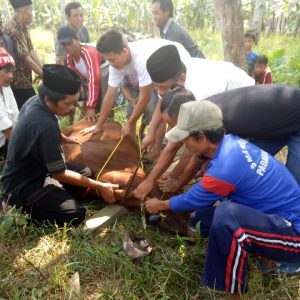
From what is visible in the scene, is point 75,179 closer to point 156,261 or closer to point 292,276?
point 156,261

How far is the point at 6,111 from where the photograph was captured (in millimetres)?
3867

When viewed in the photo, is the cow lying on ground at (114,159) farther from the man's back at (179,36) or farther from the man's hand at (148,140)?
the man's back at (179,36)

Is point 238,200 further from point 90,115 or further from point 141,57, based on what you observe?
point 90,115

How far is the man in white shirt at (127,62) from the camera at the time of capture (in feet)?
11.8

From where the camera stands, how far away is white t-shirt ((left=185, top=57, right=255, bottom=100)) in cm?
313

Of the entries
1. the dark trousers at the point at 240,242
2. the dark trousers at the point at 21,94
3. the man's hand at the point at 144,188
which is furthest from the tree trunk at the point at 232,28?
the dark trousers at the point at 240,242

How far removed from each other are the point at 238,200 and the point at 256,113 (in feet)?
2.50

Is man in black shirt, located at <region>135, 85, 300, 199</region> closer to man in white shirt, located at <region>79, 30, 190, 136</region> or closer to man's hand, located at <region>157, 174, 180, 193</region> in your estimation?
man's hand, located at <region>157, 174, 180, 193</region>

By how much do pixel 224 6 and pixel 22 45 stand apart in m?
2.79

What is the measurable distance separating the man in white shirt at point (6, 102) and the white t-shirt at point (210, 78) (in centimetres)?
181

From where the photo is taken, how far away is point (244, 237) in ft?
7.31

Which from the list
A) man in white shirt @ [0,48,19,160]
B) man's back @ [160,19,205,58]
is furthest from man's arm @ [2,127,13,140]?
man's back @ [160,19,205,58]

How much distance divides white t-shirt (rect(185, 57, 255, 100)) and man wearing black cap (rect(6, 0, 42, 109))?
249 cm

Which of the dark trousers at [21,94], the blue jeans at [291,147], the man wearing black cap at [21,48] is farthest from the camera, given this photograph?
the dark trousers at [21,94]
